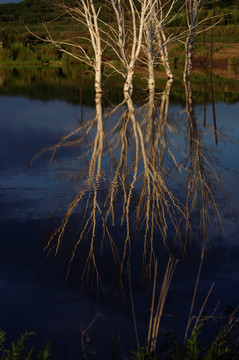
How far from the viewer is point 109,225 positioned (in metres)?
5.16

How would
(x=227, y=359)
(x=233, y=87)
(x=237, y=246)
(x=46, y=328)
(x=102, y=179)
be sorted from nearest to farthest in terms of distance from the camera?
1. (x=227, y=359)
2. (x=46, y=328)
3. (x=237, y=246)
4. (x=102, y=179)
5. (x=233, y=87)

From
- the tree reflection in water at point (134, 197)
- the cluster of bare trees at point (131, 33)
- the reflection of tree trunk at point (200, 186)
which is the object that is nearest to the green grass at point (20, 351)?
the tree reflection in water at point (134, 197)

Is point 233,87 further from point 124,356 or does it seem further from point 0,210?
point 124,356

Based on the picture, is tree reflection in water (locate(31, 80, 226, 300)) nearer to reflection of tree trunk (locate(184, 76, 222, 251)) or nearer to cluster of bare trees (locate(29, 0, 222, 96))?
reflection of tree trunk (locate(184, 76, 222, 251))

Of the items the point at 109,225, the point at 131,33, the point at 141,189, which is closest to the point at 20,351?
Result: the point at 109,225

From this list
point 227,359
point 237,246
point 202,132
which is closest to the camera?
point 227,359

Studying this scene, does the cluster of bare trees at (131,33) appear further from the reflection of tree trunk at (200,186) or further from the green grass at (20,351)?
the green grass at (20,351)

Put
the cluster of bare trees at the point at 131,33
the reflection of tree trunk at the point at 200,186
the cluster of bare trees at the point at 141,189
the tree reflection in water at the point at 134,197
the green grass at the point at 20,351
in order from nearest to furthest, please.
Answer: the green grass at the point at 20,351
the tree reflection in water at the point at 134,197
the cluster of bare trees at the point at 141,189
the reflection of tree trunk at the point at 200,186
the cluster of bare trees at the point at 131,33

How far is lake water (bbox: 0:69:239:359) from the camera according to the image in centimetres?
350

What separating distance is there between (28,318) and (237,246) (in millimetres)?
1916

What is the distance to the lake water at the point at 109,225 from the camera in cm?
350

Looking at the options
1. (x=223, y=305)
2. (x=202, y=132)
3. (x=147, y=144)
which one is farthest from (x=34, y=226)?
(x=202, y=132)

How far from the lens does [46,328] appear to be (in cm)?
336

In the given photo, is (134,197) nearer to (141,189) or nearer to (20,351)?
(141,189)
